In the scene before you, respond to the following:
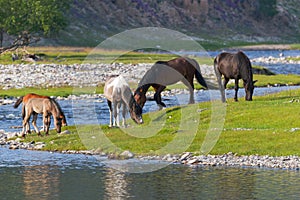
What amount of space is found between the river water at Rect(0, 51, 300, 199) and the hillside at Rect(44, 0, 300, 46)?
8515cm

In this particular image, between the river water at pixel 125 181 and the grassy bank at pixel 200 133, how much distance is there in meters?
1.81

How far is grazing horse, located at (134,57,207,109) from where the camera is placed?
35003mm

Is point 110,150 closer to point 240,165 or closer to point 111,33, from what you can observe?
point 240,165

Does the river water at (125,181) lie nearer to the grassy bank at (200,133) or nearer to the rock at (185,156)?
the rock at (185,156)

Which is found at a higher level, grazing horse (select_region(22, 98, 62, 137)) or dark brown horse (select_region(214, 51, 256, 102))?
dark brown horse (select_region(214, 51, 256, 102))

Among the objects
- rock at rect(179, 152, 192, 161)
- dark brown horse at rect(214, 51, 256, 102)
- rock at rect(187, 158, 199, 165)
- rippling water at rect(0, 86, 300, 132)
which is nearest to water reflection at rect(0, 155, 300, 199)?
rock at rect(187, 158, 199, 165)

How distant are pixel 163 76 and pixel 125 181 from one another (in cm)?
1299

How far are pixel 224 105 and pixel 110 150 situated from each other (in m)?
8.33

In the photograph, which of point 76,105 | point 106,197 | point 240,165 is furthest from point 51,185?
point 76,105

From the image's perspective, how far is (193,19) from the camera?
160m

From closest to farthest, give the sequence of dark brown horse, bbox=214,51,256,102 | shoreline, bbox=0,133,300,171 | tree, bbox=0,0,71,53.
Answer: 1. shoreline, bbox=0,133,300,171
2. dark brown horse, bbox=214,51,256,102
3. tree, bbox=0,0,71,53

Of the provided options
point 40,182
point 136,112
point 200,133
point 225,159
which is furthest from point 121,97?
point 40,182

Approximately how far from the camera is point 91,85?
2375 inches

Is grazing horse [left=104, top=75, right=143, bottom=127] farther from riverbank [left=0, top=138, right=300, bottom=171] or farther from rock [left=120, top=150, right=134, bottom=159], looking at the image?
rock [left=120, top=150, right=134, bottom=159]
